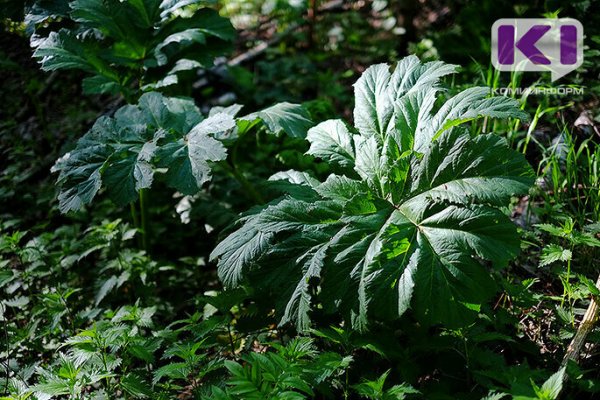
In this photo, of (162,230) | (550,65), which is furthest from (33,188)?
(550,65)

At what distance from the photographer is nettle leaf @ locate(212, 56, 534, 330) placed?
175 centimetres

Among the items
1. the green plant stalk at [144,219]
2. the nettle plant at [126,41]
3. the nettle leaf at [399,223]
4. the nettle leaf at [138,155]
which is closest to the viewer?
the nettle leaf at [399,223]

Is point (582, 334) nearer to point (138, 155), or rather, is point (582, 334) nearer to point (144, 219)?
point (138, 155)

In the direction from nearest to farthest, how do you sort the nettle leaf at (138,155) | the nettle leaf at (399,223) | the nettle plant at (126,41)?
the nettle leaf at (399,223) → the nettle leaf at (138,155) → the nettle plant at (126,41)

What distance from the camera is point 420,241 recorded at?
1.82 meters

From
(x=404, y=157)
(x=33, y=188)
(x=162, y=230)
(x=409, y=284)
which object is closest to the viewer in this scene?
(x=409, y=284)

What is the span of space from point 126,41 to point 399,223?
1.77 meters

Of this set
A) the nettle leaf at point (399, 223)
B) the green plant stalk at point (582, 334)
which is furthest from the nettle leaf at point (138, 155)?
the green plant stalk at point (582, 334)

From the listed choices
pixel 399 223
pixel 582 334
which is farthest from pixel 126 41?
pixel 582 334

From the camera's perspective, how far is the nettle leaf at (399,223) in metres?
1.75

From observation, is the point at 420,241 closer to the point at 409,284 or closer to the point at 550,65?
the point at 409,284

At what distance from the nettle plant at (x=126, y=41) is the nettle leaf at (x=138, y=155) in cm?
33

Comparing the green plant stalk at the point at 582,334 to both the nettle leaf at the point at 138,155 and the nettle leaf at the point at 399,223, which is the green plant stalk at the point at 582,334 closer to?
the nettle leaf at the point at 399,223

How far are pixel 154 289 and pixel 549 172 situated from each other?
2.02 m
